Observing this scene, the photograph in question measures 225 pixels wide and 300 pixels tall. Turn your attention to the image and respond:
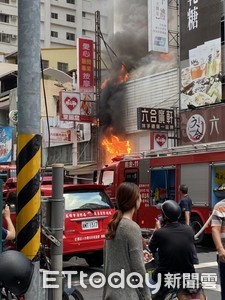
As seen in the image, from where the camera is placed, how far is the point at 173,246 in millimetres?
4871

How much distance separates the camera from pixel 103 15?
3550 cm

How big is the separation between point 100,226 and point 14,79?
37.8m

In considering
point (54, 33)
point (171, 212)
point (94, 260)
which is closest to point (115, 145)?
point (94, 260)

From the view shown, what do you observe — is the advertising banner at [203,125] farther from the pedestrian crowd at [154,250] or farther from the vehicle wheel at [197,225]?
the pedestrian crowd at [154,250]

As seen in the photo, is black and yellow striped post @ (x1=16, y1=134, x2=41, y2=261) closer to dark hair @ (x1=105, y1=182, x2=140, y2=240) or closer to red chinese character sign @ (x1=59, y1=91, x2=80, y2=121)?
dark hair @ (x1=105, y1=182, x2=140, y2=240)

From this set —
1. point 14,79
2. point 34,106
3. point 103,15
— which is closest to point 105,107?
point 103,15

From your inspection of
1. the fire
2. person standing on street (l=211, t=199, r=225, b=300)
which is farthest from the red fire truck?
the fire

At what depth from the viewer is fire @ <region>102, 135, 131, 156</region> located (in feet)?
91.2

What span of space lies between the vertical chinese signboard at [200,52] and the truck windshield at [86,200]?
12998 mm

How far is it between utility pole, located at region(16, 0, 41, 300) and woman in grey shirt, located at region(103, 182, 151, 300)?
1047 millimetres

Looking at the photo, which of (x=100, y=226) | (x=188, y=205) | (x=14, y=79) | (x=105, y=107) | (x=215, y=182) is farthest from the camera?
(x=14, y=79)

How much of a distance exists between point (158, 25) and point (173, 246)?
20.2 m

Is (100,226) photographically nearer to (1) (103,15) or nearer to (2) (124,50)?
(2) (124,50)

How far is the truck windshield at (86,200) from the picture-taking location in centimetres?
928
